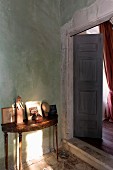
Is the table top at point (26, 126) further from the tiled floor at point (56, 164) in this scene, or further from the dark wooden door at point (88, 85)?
the dark wooden door at point (88, 85)

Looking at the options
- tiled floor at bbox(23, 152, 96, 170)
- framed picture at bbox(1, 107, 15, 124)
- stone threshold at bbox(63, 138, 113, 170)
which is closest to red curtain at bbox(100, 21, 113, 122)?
stone threshold at bbox(63, 138, 113, 170)

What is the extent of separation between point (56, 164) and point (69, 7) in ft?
8.42

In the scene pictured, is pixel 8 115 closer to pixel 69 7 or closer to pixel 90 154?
pixel 90 154

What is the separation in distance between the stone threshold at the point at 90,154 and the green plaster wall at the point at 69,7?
2.15m

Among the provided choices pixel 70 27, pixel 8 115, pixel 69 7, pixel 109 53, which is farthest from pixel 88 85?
pixel 109 53

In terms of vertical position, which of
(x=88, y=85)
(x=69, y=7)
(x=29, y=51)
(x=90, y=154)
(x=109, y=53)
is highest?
(x=69, y=7)

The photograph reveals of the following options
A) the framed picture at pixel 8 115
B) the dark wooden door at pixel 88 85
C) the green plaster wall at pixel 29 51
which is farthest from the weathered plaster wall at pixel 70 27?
the framed picture at pixel 8 115

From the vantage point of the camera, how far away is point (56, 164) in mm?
2678

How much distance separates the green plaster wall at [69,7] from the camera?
8.58ft

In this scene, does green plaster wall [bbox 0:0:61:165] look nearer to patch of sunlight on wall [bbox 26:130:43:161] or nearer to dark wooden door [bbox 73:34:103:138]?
patch of sunlight on wall [bbox 26:130:43:161]

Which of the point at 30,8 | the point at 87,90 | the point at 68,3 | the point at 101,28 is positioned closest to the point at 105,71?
the point at 101,28

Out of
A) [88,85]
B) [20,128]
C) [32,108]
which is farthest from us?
[88,85]

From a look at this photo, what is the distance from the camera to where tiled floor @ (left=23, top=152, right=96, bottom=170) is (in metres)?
2.59

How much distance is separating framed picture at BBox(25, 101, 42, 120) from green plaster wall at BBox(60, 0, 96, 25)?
1.51 metres
